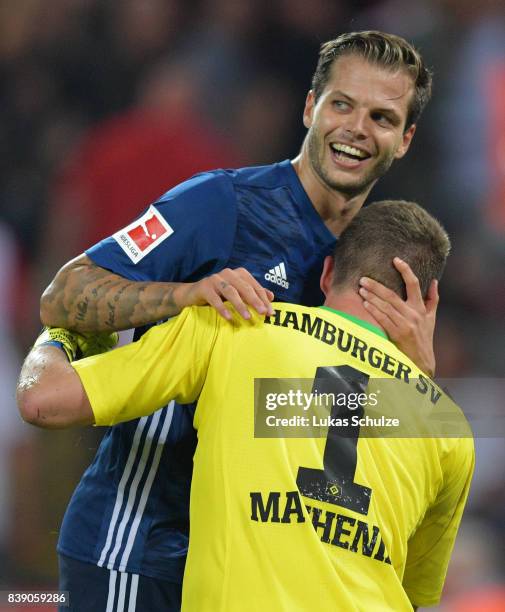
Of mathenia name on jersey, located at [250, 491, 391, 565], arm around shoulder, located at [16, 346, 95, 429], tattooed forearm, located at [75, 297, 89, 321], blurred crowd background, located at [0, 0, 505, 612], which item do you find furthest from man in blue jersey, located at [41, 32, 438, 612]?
blurred crowd background, located at [0, 0, 505, 612]

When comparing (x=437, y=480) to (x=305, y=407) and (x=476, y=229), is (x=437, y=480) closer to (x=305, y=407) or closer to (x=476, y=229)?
(x=305, y=407)

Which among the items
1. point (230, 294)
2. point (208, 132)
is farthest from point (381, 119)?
point (208, 132)

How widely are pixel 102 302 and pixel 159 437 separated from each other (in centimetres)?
33

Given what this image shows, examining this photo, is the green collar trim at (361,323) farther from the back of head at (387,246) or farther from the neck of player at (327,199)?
the neck of player at (327,199)

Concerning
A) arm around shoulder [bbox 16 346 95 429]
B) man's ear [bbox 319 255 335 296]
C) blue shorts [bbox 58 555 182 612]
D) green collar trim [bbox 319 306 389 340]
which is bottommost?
blue shorts [bbox 58 555 182 612]

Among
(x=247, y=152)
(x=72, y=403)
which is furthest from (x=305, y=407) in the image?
(x=247, y=152)

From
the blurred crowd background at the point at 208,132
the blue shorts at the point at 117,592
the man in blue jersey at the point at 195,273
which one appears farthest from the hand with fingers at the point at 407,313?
the blurred crowd background at the point at 208,132

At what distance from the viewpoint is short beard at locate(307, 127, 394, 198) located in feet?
6.94

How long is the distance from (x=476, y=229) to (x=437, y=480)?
288cm

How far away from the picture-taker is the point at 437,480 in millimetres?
1672

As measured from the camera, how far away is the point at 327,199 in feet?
7.02

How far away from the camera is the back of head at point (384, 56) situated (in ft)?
7.11

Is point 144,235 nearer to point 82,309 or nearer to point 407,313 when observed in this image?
point 82,309

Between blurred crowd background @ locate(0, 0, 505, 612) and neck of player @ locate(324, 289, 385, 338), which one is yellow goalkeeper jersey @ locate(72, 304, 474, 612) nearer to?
neck of player @ locate(324, 289, 385, 338)
